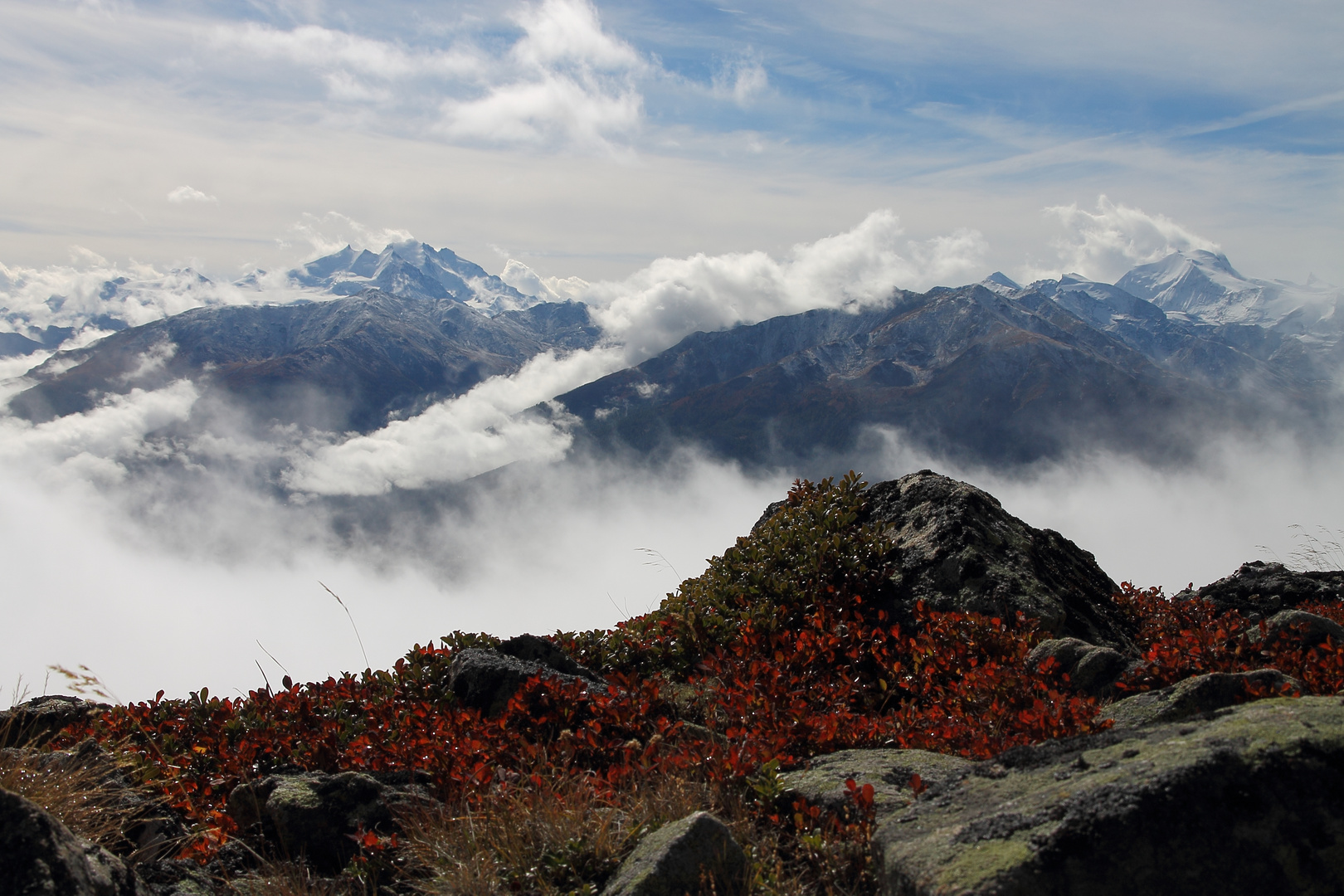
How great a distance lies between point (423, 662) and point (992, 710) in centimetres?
609

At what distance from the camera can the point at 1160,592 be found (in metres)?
11.2

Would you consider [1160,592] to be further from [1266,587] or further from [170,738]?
[170,738]

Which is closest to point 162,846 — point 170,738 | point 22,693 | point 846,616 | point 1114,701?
point 170,738

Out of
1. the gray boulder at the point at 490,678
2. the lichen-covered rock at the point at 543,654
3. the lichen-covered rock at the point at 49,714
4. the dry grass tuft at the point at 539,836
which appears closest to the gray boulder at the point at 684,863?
the dry grass tuft at the point at 539,836

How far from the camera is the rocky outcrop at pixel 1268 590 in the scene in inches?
394

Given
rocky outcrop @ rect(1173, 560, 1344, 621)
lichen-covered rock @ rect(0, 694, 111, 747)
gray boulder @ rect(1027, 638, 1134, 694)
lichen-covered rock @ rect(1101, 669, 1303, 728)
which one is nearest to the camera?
Result: lichen-covered rock @ rect(1101, 669, 1303, 728)

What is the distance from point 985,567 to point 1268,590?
483cm

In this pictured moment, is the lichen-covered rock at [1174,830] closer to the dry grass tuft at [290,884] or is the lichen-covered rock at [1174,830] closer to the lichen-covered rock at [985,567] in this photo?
the dry grass tuft at [290,884]

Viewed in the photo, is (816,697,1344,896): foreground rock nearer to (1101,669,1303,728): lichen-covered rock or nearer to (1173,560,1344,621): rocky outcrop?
(1101,669,1303,728): lichen-covered rock

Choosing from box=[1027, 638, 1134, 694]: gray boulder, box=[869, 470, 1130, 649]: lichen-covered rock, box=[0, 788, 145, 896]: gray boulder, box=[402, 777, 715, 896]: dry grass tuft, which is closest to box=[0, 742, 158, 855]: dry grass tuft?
box=[0, 788, 145, 896]: gray boulder

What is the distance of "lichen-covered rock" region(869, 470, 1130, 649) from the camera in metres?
8.66

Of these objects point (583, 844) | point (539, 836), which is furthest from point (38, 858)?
point (583, 844)

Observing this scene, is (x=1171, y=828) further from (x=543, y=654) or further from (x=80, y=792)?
(x=543, y=654)

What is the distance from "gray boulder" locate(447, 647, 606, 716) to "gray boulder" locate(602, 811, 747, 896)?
11.0ft
